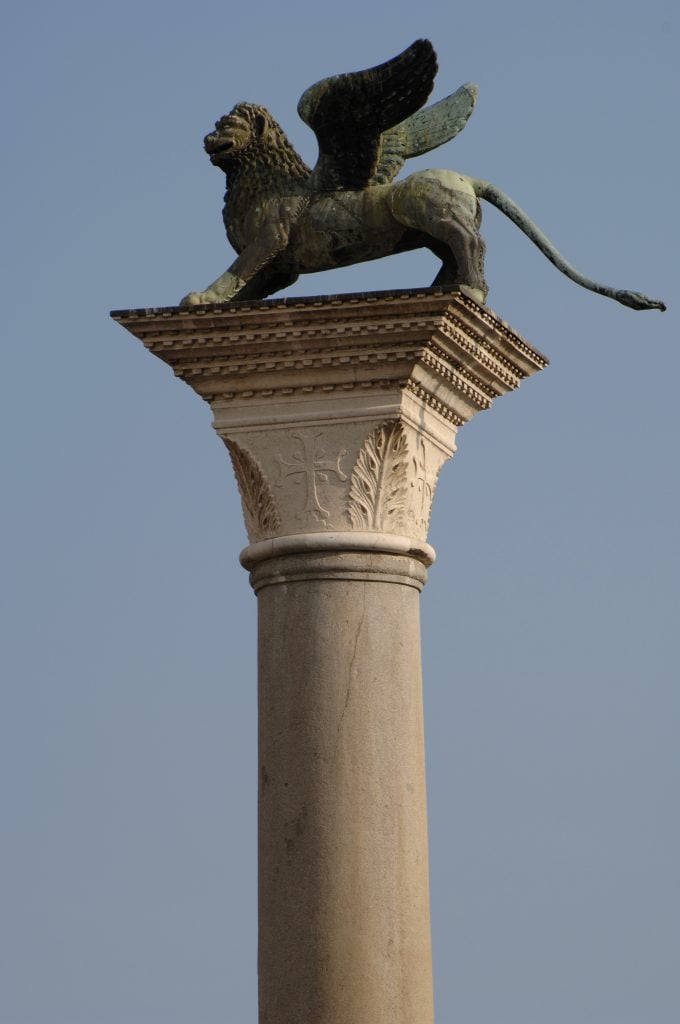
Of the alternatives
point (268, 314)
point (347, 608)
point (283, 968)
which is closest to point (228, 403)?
point (268, 314)

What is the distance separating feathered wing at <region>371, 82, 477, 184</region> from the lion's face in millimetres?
800

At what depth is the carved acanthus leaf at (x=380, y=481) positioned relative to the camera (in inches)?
494

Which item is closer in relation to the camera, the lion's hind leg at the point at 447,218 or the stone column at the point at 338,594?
the stone column at the point at 338,594

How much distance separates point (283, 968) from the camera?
11922mm

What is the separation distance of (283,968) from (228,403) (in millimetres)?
3255

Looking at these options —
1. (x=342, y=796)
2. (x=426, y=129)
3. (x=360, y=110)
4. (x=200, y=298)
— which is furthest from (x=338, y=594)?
(x=426, y=129)

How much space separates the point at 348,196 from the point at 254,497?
2.03m

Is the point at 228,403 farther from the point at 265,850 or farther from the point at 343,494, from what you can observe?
the point at 265,850

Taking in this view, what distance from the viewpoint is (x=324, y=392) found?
12.6 metres

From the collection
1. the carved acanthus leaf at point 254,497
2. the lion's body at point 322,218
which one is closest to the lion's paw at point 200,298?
the lion's body at point 322,218

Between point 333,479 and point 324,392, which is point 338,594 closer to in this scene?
point 333,479

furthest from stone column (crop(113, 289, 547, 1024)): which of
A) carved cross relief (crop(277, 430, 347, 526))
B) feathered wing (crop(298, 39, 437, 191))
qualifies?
feathered wing (crop(298, 39, 437, 191))

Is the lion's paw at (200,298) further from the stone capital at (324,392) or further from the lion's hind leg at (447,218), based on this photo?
the lion's hind leg at (447,218)

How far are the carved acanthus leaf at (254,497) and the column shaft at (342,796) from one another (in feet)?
0.78
